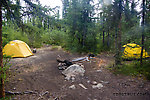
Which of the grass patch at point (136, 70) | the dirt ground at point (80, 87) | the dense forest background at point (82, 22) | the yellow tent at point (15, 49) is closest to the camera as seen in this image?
the dense forest background at point (82, 22)

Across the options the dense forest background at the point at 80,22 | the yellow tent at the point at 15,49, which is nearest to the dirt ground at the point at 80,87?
the dense forest background at the point at 80,22

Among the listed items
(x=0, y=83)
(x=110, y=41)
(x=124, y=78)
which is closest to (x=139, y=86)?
(x=124, y=78)

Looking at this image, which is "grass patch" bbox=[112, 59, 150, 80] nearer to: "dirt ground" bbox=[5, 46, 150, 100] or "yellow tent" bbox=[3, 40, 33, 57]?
"dirt ground" bbox=[5, 46, 150, 100]

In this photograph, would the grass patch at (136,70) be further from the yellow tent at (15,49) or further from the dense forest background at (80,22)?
the yellow tent at (15,49)

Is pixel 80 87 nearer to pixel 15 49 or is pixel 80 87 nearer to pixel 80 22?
pixel 15 49

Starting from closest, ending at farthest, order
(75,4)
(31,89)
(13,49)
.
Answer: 1. (31,89)
2. (13,49)
3. (75,4)

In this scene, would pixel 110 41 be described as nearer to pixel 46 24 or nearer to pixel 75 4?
pixel 75 4

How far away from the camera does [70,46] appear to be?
1188 cm

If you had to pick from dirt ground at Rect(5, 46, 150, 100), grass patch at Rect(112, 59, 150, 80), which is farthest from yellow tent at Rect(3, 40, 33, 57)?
grass patch at Rect(112, 59, 150, 80)

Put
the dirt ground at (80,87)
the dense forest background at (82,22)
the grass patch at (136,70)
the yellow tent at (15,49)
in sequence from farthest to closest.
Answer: the yellow tent at (15,49) → the grass patch at (136,70) → the dirt ground at (80,87) → the dense forest background at (82,22)

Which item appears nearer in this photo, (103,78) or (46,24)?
(46,24)

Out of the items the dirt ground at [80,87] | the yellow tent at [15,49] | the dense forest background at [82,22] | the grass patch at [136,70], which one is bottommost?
the dirt ground at [80,87]

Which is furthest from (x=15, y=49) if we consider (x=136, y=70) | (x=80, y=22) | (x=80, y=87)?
(x=136, y=70)

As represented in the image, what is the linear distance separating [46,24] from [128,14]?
572cm
